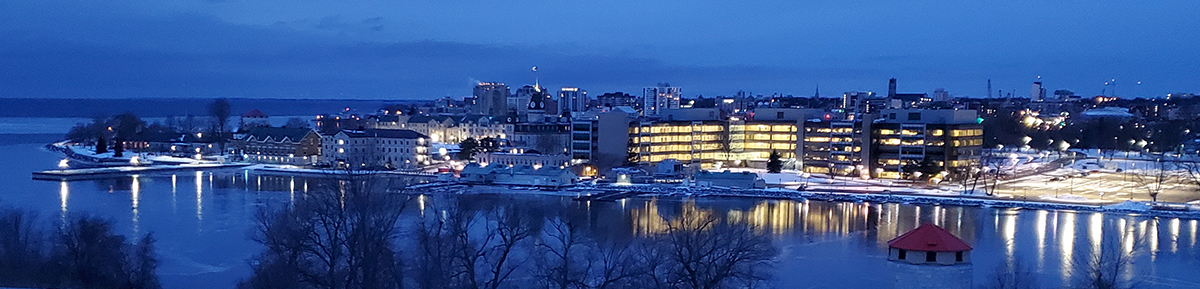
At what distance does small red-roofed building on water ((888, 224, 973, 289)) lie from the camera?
4.78 metres

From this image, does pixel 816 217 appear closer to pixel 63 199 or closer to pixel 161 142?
pixel 63 199

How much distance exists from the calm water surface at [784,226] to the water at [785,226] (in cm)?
1

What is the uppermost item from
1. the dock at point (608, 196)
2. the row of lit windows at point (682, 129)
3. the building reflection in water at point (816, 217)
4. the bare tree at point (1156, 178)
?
the row of lit windows at point (682, 129)

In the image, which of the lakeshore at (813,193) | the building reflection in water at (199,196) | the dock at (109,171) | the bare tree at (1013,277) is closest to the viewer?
the bare tree at (1013,277)

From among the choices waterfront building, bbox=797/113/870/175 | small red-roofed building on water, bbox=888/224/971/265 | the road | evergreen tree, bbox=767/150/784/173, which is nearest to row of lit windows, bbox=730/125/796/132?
waterfront building, bbox=797/113/870/175

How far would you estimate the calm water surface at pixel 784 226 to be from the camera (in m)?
7.95

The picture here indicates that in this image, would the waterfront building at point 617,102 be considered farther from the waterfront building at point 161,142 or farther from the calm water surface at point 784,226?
the calm water surface at point 784,226

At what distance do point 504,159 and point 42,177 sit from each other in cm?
775

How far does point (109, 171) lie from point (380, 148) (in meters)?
5.04

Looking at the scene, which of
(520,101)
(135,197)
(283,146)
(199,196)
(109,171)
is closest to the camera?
(135,197)

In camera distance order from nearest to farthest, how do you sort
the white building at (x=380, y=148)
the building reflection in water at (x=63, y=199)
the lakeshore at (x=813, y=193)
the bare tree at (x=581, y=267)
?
Result: the bare tree at (x=581, y=267), the building reflection in water at (x=63, y=199), the lakeshore at (x=813, y=193), the white building at (x=380, y=148)

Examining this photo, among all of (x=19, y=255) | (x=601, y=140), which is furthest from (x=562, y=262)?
(x=601, y=140)

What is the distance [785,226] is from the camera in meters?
11.1

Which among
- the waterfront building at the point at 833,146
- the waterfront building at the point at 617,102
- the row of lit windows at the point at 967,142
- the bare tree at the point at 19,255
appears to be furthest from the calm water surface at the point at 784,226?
the waterfront building at the point at 617,102
